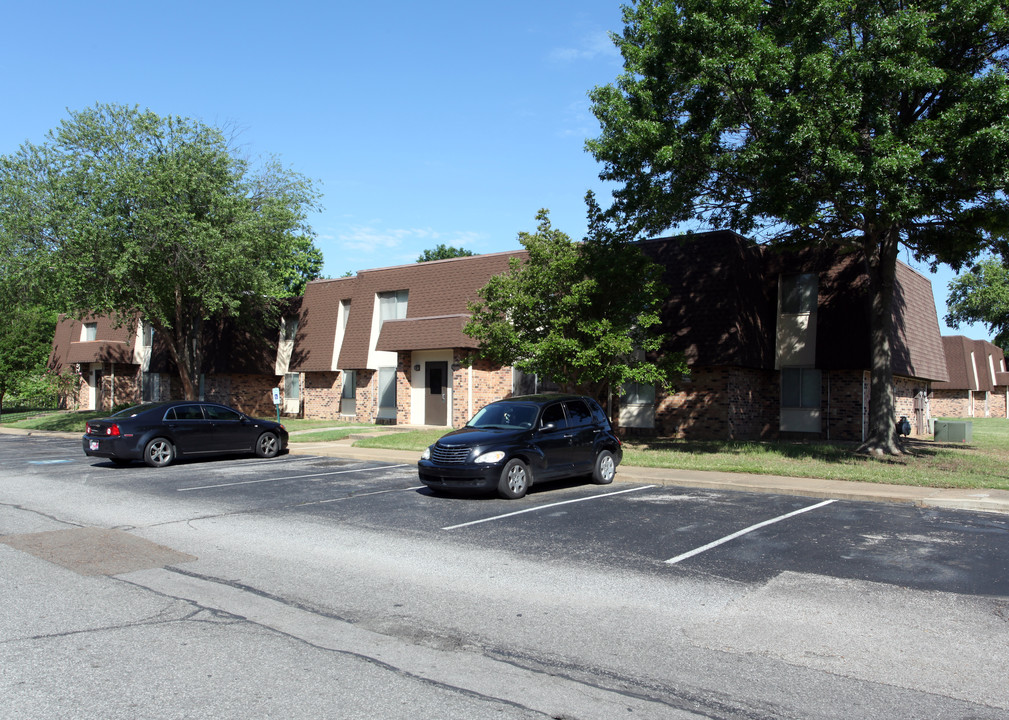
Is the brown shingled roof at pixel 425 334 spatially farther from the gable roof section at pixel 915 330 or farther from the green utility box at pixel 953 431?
the green utility box at pixel 953 431

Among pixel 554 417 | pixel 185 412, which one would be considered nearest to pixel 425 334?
pixel 185 412

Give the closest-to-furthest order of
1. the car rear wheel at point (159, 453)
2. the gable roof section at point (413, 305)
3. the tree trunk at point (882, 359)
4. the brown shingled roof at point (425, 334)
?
the car rear wheel at point (159, 453) → the tree trunk at point (882, 359) → the brown shingled roof at point (425, 334) → the gable roof section at point (413, 305)

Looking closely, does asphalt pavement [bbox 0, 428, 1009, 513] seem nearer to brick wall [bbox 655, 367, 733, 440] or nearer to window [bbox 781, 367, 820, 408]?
brick wall [bbox 655, 367, 733, 440]

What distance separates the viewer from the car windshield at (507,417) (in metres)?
12.8

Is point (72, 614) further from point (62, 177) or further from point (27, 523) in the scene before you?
point (62, 177)

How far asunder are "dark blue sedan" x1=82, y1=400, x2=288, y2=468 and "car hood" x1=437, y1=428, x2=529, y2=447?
781cm

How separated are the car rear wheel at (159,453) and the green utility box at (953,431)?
22595 millimetres

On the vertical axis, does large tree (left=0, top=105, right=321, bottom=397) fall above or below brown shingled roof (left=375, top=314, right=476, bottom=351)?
above

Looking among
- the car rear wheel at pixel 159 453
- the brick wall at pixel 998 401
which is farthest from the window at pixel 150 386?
the brick wall at pixel 998 401

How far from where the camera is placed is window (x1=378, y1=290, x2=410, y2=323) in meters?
30.3

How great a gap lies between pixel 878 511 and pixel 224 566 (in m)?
8.82

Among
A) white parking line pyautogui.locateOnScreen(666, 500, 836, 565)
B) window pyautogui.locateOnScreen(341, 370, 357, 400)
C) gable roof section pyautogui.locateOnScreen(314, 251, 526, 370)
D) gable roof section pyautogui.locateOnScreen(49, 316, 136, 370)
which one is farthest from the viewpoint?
gable roof section pyautogui.locateOnScreen(49, 316, 136, 370)

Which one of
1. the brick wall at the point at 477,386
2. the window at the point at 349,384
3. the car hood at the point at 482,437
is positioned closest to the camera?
the car hood at the point at 482,437

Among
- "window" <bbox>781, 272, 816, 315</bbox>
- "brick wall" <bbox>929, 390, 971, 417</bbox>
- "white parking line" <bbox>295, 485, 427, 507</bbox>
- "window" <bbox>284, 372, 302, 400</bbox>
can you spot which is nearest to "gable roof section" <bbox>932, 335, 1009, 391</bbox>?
"brick wall" <bbox>929, 390, 971, 417</bbox>
